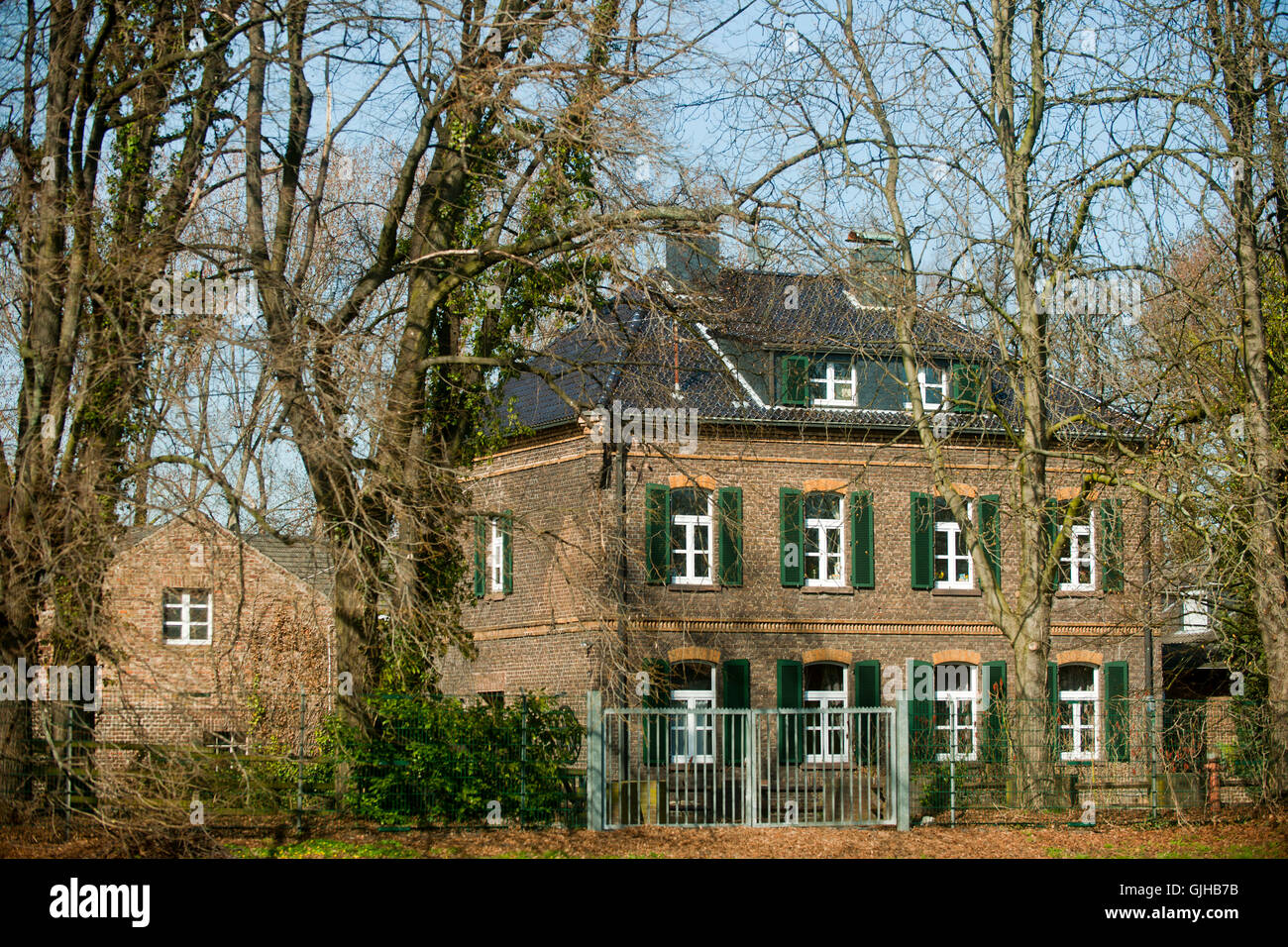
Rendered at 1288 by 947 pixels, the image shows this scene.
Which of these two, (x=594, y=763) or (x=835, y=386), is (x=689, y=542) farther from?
(x=594, y=763)

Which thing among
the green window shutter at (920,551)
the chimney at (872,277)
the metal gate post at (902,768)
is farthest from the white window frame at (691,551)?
the metal gate post at (902,768)

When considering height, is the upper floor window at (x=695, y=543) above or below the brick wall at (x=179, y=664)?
above

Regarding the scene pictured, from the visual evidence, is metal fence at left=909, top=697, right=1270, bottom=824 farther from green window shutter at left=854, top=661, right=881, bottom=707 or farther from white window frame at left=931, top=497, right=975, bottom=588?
white window frame at left=931, top=497, right=975, bottom=588

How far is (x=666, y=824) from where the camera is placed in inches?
635

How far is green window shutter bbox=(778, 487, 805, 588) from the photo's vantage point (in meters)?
27.7

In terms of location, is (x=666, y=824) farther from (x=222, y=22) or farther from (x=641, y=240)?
(x=222, y=22)

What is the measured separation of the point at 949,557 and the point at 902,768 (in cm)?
1310

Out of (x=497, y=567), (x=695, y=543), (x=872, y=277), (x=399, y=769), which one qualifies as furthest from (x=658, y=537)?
(x=399, y=769)

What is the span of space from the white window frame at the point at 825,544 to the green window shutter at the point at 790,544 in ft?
0.74

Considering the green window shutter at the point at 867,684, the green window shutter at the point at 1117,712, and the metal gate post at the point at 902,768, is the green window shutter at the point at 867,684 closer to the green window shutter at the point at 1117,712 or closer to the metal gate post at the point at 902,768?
the green window shutter at the point at 1117,712

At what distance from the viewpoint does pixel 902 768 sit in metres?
16.7

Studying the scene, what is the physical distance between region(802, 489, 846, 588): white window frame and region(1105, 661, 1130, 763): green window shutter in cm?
589

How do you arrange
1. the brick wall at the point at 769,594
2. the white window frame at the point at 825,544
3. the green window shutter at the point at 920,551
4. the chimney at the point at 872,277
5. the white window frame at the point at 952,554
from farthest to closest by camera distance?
the white window frame at the point at 952,554
the green window shutter at the point at 920,551
the white window frame at the point at 825,544
the brick wall at the point at 769,594
the chimney at the point at 872,277

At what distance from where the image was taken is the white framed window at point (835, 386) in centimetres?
2873
